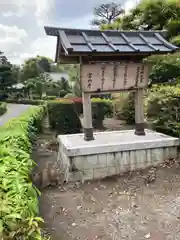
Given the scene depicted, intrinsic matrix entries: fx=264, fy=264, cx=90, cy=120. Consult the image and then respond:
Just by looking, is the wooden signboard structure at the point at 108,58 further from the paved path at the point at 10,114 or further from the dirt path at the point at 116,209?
the paved path at the point at 10,114

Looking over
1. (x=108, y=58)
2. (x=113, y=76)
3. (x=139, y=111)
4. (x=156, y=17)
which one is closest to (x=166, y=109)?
(x=139, y=111)

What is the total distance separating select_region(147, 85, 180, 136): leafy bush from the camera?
6523 millimetres

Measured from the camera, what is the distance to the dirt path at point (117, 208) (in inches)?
142

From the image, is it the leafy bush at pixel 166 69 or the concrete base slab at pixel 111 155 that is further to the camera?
the leafy bush at pixel 166 69

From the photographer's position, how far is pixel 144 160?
599 centimetres

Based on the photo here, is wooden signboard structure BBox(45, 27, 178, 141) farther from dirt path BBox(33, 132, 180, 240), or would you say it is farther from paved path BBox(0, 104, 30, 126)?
paved path BBox(0, 104, 30, 126)

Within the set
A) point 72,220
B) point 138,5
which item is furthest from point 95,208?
point 138,5

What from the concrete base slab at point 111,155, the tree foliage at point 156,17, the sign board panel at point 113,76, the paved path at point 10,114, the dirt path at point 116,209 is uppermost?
the tree foliage at point 156,17

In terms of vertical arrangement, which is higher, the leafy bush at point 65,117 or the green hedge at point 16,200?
the green hedge at point 16,200

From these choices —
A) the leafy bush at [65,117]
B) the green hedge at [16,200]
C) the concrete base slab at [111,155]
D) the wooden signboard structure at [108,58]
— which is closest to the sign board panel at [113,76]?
the wooden signboard structure at [108,58]

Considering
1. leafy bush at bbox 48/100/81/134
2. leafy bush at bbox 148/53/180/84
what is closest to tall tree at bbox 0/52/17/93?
leafy bush at bbox 48/100/81/134

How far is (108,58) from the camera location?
6.11 meters

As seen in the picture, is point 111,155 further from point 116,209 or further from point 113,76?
point 113,76

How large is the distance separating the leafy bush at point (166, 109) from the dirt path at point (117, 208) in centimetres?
135
